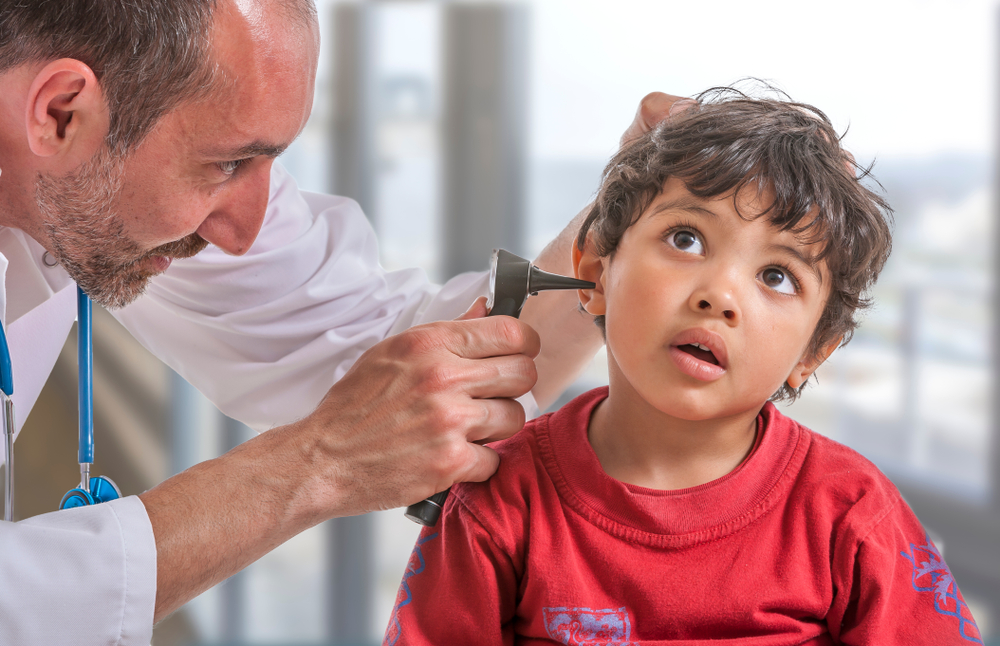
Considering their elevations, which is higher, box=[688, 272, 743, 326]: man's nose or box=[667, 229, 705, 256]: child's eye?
box=[667, 229, 705, 256]: child's eye

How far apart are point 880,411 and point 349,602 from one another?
227cm

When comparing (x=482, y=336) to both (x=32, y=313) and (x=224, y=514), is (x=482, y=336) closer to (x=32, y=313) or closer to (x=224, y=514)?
(x=224, y=514)

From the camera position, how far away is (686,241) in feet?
3.30

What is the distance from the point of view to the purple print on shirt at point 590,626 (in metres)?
0.98

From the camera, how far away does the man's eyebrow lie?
46.8 inches

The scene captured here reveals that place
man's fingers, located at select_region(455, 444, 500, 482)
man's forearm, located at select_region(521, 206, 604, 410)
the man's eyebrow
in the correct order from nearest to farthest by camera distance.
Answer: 1. man's fingers, located at select_region(455, 444, 500, 482)
2. the man's eyebrow
3. man's forearm, located at select_region(521, 206, 604, 410)

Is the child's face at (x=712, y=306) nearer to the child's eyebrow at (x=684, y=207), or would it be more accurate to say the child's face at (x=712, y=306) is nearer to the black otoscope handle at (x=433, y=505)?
the child's eyebrow at (x=684, y=207)

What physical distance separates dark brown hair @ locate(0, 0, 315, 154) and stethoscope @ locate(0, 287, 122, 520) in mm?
327

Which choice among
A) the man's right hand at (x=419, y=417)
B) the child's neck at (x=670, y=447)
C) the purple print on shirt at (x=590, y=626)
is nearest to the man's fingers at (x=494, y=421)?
the man's right hand at (x=419, y=417)

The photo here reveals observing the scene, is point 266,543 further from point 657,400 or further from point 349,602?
point 349,602

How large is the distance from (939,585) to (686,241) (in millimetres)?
489

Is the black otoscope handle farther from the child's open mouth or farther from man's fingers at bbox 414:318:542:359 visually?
the child's open mouth

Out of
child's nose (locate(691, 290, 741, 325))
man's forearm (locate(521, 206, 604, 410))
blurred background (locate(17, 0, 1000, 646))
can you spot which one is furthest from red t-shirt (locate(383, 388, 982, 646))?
blurred background (locate(17, 0, 1000, 646))

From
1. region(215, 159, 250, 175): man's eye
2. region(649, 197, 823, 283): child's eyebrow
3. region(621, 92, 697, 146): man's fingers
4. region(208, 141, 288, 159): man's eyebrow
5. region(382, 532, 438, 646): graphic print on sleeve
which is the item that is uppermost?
region(621, 92, 697, 146): man's fingers
